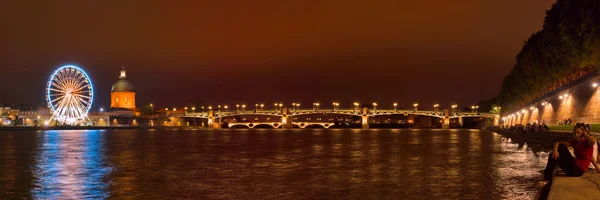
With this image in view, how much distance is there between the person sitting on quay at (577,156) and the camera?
14.4m

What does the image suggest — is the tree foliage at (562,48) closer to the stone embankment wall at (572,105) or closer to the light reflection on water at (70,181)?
the stone embankment wall at (572,105)

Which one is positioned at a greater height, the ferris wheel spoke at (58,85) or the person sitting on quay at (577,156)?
the ferris wheel spoke at (58,85)

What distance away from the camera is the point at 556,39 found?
7075 cm

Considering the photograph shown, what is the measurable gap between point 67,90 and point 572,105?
101045 mm

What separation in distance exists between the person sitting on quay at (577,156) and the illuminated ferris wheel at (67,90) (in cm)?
11939

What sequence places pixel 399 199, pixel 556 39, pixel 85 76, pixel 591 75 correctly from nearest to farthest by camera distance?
pixel 399 199 < pixel 591 75 < pixel 556 39 < pixel 85 76

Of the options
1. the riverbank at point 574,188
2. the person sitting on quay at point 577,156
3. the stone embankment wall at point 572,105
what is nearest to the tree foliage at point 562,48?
the stone embankment wall at point 572,105

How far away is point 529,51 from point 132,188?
3159 inches

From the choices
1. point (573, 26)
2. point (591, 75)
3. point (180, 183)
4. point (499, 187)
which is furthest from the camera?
point (573, 26)

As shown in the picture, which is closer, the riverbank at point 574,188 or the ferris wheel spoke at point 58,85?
the riverbank at point 574,188

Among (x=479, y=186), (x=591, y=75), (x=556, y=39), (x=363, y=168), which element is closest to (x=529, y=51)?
(x=556, y=39)

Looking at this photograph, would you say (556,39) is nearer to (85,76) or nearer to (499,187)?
(499,187)

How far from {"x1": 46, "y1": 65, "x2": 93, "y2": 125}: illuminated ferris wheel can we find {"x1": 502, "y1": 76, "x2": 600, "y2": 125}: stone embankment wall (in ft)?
293

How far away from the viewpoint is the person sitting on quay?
14.4m
